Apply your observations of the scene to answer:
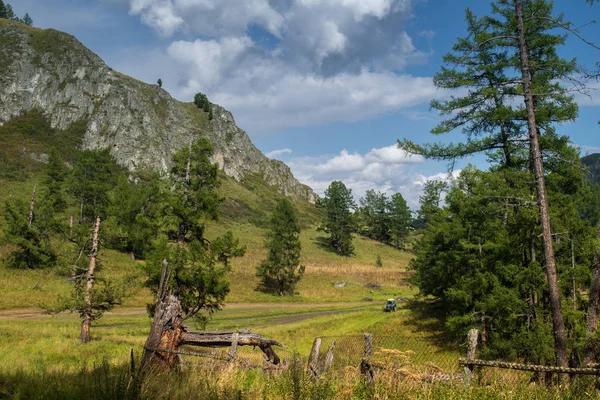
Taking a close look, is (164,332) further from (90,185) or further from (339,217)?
(339,217)

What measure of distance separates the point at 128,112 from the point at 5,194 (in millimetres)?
55657

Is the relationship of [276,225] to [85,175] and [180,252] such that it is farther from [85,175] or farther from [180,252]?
[180,252]

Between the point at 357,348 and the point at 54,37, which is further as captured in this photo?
the point at 54,37

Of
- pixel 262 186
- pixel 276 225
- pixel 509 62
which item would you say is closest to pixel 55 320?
pixel 276 225

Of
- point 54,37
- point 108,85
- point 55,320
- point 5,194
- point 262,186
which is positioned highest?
point 54,37

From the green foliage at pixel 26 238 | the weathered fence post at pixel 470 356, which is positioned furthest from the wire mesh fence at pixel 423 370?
the green foliage at pixel 26 238

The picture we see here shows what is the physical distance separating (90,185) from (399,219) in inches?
Result: 2798

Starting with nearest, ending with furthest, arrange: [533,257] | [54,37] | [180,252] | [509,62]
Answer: [509,62] → [533,257] → [180,252] → [54,37]

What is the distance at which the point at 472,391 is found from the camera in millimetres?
6398

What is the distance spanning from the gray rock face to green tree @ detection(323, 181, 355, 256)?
153 feet

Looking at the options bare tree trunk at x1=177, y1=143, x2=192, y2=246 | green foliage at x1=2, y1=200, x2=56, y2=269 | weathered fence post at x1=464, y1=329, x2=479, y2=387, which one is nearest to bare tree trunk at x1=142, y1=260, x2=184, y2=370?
weathered fence post at x1=464, y1=329, x2=479, y2=387

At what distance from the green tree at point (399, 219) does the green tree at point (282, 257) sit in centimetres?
5316

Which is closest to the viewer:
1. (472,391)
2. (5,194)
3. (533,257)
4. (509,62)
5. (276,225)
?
(472,391)

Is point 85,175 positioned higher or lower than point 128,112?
lower
